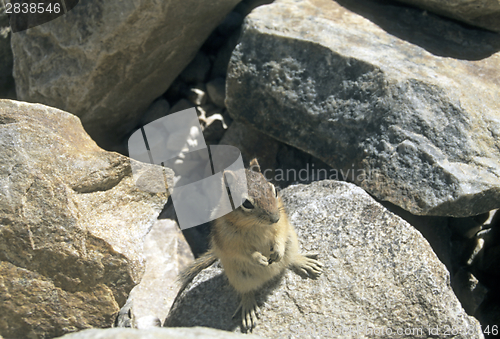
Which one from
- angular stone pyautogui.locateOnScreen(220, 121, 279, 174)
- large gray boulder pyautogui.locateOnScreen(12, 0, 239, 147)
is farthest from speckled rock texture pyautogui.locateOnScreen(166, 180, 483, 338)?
large gray boulder pyautogui.locateOnScreen(12, 0, 239, 147)

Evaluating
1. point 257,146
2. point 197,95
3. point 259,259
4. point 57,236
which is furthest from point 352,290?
point 197,95

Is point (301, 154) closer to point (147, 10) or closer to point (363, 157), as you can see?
point (363, 157)

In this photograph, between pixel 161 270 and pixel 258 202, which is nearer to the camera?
pixel 258 202

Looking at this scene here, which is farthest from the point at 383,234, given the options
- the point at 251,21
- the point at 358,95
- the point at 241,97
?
the point at 251,21

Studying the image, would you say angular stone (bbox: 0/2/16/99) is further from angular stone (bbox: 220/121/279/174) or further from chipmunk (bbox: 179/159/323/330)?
chipmunk (bbox: 179/159/323/330)

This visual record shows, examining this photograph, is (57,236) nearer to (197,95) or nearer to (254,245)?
(254,245)

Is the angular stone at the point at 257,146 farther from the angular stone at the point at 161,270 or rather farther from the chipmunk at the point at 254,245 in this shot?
the chipmunk at the point at 254,245
